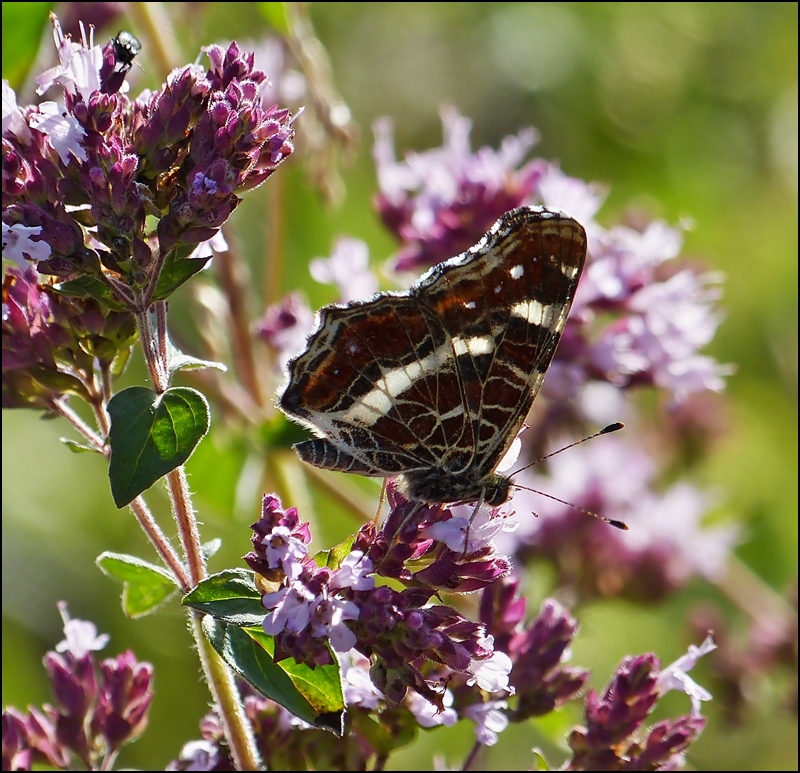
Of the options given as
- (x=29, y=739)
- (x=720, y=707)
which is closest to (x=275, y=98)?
(x=29, y=739)

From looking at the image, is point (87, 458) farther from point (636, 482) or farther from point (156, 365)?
point (156, 365)

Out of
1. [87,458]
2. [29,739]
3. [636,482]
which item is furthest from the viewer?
[87,458]

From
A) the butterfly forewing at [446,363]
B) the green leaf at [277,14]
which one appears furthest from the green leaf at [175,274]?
the green leaf at [277,14]

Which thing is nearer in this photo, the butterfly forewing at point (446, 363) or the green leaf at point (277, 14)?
the butterfly forewing at point (446, 363)

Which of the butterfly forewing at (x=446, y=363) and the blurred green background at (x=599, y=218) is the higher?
the blurred green background at (x=599, y=218)

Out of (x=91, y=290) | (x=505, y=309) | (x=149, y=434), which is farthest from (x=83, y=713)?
(x=505, y=309)

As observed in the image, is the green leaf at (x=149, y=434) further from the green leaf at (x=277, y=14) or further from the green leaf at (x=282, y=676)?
→ the green leaf at (x=277, y=14)
